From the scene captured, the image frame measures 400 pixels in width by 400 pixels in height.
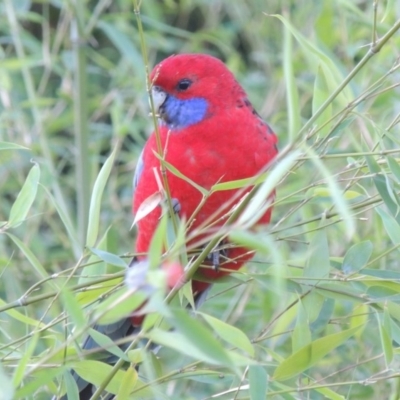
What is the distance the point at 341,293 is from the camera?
3.87ft

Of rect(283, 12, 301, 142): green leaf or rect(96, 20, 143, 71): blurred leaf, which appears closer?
rect(283, 12, 301, 142): green leaf

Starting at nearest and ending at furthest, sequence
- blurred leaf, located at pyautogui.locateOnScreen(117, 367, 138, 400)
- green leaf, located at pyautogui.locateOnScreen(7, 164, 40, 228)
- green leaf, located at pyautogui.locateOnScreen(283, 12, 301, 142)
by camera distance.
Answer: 1. green leaf, located at pyautogui.locateOnScreen(283, 12, 301, 142)
2. blurred leaf, located at pyautogui.locateOnScreen(117, 367, 138, 400)
3. green leaf, located at pyautogui.locateOnScreen(7, 164, 40, 228)

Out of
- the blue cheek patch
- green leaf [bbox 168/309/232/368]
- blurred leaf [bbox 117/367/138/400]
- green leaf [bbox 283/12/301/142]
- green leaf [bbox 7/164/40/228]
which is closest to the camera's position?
green leaf [bbox 168/309/232/368]

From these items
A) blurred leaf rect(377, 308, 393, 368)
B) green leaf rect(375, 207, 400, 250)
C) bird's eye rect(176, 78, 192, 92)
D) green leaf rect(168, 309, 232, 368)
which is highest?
green leaf rect(168, 309, 232, 368)

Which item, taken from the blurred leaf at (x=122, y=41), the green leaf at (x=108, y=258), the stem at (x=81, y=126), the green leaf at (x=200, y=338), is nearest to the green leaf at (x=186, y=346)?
the green leaf at (x=200, y=338)

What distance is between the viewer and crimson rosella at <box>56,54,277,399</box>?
5.23ft

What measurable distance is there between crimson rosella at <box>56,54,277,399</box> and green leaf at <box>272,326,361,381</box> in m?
0.37

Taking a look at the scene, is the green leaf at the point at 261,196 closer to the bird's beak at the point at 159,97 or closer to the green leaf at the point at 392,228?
the green leaf at the point at 392,228

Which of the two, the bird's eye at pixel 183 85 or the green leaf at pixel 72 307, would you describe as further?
the bird's eye at pixel 183 85

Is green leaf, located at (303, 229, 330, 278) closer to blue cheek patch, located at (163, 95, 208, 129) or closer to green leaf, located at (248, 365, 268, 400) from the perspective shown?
green leaf, located at (248, 365, 268, 400)

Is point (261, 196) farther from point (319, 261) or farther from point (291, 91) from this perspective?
point (319, 261)

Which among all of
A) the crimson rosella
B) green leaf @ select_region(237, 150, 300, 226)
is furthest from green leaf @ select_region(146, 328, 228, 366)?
the crimson rosella

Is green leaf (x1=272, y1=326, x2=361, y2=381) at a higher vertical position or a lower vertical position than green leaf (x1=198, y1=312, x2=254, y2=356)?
lower

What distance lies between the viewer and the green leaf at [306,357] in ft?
3.69
